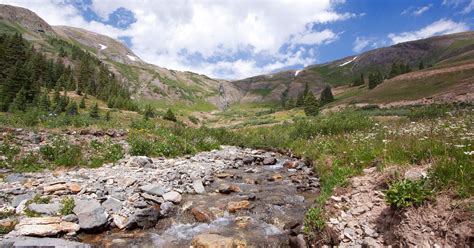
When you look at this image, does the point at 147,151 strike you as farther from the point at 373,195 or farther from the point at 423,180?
the point at 423,180

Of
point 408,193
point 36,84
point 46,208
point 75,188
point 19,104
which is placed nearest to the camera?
point 408,193

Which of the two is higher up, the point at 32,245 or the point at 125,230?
the point at 32,245

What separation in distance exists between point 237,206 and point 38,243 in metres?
6.64

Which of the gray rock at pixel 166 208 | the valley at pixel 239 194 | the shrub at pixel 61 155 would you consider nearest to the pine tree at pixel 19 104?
the valley at pixel 239 194

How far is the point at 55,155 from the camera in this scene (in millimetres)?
15625

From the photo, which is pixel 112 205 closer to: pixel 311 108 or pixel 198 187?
pixel 198 187

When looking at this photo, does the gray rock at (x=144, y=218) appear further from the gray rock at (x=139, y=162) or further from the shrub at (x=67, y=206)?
the gray rock at (x=139, y=162)

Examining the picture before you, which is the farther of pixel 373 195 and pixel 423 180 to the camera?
pixel 373 195

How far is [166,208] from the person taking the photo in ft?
36.1

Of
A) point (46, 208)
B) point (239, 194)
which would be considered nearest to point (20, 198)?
point (46, 208)

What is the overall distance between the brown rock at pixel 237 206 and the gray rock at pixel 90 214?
14.8 ft

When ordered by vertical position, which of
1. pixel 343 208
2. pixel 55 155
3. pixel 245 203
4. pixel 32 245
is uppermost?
pixel 55 155

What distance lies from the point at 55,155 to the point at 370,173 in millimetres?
15472

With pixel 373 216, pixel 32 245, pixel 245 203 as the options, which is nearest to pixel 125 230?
pixel 32 245
